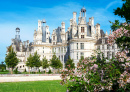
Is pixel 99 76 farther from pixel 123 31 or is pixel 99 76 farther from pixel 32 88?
pixel 32 88

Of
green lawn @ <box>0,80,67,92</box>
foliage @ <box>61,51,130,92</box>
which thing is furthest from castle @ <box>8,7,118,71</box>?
foliage @ <box>61,51,130,92</box>

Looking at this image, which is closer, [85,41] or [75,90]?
[75,90]

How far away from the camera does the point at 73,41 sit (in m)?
51.1

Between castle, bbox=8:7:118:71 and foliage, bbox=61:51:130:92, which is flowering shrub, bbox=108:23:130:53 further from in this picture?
castle, bbox=8:7:118:71

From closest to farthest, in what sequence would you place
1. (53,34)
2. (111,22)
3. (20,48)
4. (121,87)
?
1. (121,87)
2. (111,22)
3. (53,34)
4. (20,48)

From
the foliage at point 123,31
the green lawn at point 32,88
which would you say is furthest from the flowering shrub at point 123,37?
the green lawn at point 32,88

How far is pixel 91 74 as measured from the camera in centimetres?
1068

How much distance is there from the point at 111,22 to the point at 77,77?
3.52 m

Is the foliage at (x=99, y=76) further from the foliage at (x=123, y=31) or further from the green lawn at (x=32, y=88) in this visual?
the green lawn at (x=32, y=88)

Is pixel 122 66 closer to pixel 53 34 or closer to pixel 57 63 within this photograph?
pixel 57 63

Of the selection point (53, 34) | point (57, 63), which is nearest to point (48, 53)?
point (53, 34)

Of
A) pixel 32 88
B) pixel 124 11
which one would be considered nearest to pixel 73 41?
pixel 32 88

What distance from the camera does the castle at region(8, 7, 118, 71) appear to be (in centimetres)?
5038

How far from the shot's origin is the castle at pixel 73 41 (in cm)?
5038
